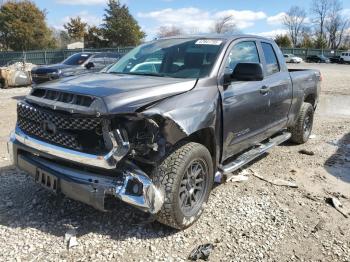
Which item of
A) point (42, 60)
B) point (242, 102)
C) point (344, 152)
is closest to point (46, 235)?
point (242, 102)

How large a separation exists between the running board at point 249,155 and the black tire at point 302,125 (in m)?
0.50

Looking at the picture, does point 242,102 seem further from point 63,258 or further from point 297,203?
point 63,258

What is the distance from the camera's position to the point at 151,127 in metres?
3.33

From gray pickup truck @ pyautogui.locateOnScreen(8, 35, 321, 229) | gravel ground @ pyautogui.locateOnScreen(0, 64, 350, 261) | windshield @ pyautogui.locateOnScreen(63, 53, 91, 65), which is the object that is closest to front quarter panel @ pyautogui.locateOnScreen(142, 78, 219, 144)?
gray pickup truck @ pyautogui.locateOnScreen(8, 35, 321, 229)

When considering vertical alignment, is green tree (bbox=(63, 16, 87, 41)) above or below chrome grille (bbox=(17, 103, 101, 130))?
above

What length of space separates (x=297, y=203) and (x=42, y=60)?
34.8 m

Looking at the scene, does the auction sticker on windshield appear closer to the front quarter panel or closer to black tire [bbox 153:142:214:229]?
the front quarter panel

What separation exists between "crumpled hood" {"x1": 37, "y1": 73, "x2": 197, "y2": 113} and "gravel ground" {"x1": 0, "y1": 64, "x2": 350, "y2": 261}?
1.12 metres

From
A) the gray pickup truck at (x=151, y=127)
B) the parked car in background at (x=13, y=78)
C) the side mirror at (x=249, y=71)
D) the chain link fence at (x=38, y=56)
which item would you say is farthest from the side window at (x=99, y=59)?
the chain link fence at (x=38, y=56)

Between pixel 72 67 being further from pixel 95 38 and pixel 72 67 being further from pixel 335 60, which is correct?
pixel 335 60

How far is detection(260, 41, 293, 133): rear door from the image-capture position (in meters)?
5.22

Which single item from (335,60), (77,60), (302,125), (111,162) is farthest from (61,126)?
(335,60)

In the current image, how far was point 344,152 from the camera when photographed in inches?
265

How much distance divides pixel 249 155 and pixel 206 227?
1.43m
